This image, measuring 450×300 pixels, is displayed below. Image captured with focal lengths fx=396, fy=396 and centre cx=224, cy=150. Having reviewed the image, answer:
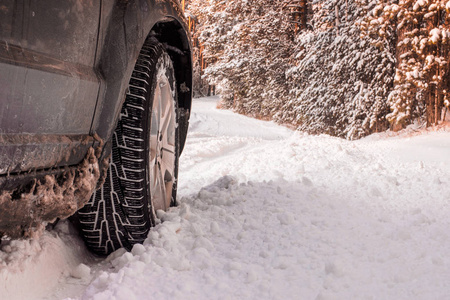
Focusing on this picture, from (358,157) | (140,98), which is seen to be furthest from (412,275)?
(358,157)

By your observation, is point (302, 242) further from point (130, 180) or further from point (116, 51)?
point (116, 51)

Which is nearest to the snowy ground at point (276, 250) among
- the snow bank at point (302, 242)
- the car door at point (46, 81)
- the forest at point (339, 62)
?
the snow bank at point (302, 242)

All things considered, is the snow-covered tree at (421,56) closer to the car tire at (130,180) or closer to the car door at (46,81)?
the car tire at (130,180)

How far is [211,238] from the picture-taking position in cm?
201

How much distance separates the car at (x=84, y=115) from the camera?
1.11 metres

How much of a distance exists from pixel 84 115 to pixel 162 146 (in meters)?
0.91

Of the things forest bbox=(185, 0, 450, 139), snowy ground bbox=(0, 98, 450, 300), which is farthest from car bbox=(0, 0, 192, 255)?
forest bbox=(185, 0, 450, 139)

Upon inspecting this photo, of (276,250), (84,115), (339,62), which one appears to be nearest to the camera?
(84,115)

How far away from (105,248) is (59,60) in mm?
988

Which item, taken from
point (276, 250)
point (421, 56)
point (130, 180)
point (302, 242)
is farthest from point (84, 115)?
point (421, 56)

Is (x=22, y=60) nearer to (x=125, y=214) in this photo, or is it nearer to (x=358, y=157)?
(x=125, y=214)

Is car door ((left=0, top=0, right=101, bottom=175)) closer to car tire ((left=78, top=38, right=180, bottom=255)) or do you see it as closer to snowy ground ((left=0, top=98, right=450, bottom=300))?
car tire ((left=78, top=38, right=180, bottom=255))

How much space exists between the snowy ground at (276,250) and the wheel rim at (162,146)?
14 centimetres

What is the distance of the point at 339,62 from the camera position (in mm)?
10398
